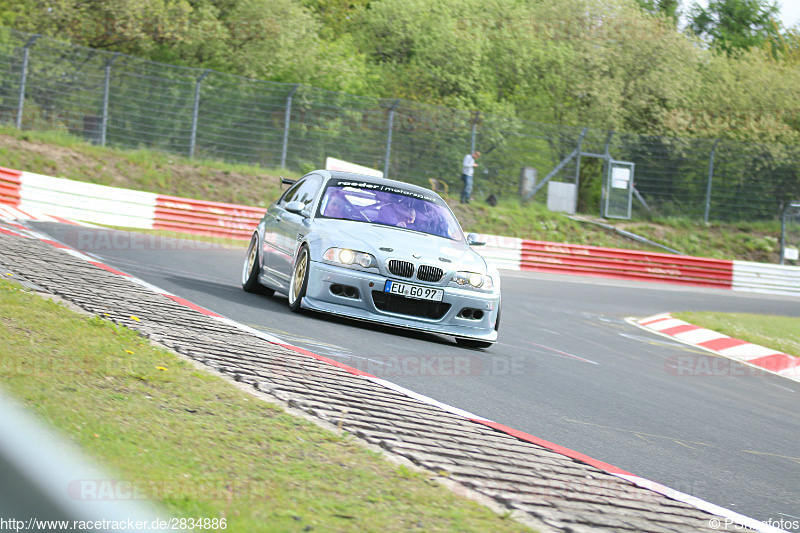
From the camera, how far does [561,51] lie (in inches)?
1544

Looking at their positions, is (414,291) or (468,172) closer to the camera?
(414,291)

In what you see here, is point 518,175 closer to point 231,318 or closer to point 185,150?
point 185,150

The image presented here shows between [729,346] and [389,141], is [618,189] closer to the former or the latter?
[389,141]

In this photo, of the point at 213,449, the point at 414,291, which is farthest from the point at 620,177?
the point at 213,449

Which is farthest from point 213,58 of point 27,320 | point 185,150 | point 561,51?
point 27,320

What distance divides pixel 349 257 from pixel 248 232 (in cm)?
1369

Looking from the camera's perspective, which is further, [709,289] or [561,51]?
[561,51]

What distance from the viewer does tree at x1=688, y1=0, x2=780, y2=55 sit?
54969 millimetres

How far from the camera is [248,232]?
2170 cm

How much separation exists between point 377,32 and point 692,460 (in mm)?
38457

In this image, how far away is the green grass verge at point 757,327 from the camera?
43.7ft

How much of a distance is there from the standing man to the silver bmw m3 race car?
18530 millimetres

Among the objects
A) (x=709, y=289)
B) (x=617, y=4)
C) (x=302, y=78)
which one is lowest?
(x=709, y=289)

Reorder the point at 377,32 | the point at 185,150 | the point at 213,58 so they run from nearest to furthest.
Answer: the point at 185,150, the point at 213,58, the point at 377,32
